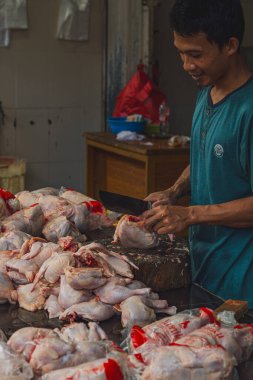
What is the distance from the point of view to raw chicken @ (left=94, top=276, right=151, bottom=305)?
2387 millimetres

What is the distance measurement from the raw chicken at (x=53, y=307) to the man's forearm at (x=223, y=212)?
61 centimetres

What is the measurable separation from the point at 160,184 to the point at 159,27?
7.02ft

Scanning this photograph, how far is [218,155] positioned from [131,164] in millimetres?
3225

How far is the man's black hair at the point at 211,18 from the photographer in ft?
8.75

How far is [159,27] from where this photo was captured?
7.15 meters

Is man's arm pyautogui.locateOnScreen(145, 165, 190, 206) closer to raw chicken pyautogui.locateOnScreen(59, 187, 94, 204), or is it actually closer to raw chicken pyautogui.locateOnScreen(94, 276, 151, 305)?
raw chicken pyautogui.locateOnScreen(59, 187, 94, 204)

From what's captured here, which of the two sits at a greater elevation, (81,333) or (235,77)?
(235,77)

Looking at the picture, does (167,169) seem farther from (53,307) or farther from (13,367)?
(13,367)

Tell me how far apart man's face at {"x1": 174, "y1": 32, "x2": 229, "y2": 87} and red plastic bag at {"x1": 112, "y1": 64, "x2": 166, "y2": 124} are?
12.5ft

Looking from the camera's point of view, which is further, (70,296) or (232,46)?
(232,46)

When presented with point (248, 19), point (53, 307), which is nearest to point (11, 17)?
point (248, 19)

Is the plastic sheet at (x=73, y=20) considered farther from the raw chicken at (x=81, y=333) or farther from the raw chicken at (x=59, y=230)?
the raw chicken at (x=81, y=333)

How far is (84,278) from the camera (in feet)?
7.80

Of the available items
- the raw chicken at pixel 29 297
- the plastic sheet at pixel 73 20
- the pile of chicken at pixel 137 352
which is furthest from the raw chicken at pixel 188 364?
the plastic sheet at pixel 73 20
